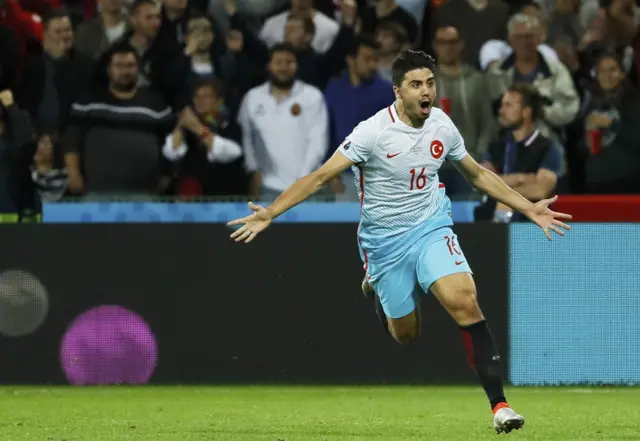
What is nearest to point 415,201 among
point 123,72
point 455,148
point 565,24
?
point 455,148

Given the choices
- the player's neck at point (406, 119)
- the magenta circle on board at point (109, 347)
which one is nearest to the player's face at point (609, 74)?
the magenta circle on board at point (109, 347)

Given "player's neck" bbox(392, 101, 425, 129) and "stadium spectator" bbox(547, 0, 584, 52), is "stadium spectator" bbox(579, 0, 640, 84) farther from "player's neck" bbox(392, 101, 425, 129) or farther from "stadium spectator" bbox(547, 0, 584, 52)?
"player's neck" bbox(392, 101, 425, 129)

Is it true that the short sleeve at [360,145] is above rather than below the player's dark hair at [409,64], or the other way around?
below

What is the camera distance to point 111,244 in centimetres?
1207

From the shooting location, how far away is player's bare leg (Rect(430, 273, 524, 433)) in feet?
25.9

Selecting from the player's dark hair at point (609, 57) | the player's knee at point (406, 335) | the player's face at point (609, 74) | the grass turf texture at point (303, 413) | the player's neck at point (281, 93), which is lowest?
the grass turf texture at point (303, 413)

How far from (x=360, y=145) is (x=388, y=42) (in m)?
6.10

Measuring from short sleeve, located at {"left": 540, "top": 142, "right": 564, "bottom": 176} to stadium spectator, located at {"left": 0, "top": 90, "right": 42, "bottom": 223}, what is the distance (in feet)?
14.9

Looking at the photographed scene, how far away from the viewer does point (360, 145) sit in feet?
27.0

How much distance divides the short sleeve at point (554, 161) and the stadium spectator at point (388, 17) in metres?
2.38

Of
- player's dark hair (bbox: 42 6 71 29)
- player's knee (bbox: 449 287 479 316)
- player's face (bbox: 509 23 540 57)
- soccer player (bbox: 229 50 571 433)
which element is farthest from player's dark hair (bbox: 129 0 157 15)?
player's knee (bbox: 449 287 479 316)

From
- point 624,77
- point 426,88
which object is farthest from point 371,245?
point 624,77

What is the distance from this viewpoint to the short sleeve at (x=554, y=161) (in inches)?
495

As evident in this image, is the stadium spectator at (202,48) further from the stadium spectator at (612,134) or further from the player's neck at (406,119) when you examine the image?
the player's neck at (406,119)
